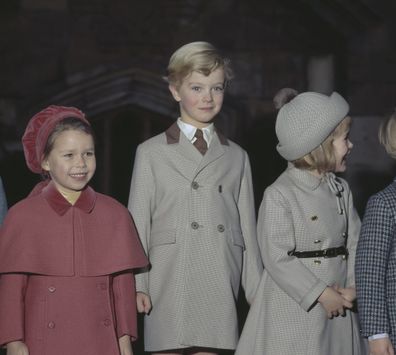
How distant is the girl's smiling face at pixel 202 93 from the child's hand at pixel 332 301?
37.6 inches

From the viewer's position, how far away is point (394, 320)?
446 centimetres

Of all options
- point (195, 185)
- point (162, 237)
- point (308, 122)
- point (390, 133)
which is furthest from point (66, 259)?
point (390, 133)

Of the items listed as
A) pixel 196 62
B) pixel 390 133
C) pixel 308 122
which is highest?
pixel 196 62

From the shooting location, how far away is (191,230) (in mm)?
5227

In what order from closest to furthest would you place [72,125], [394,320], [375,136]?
[394,320]
[72,125]
[375,136]

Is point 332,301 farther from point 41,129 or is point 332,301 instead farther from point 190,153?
point 41,129

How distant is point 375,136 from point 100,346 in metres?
3.57

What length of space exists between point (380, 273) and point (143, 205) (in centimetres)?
122

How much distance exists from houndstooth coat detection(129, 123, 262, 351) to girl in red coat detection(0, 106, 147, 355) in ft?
1.12

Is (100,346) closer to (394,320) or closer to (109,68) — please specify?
(394,320)

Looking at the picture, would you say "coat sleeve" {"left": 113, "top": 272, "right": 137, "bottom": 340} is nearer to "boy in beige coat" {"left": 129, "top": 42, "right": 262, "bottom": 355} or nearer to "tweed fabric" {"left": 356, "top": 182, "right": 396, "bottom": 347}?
"boy in beige coat" {"left": 129, "top": 42, "right": 262, "bottom": 355}

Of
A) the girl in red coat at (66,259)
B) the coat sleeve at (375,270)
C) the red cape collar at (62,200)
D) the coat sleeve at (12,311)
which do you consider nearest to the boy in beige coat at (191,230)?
the girl in red coat at (66,259)

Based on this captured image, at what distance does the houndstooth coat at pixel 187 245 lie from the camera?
5.21 metres

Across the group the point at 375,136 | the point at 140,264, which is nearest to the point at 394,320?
the point at 140,264
